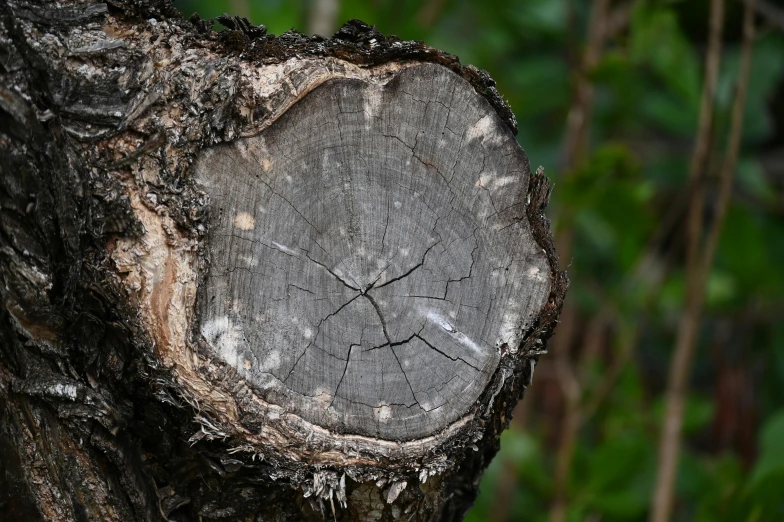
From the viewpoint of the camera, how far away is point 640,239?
94.7 inches

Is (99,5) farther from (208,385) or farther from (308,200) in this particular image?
(208,385)

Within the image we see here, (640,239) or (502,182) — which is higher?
(640,239)

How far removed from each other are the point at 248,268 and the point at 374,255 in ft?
0.53

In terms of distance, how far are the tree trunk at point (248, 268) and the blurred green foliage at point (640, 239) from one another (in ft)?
3.73

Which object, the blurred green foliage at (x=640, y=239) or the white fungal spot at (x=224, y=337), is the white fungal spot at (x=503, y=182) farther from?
the blurred green foliage at (x=640, y=239)

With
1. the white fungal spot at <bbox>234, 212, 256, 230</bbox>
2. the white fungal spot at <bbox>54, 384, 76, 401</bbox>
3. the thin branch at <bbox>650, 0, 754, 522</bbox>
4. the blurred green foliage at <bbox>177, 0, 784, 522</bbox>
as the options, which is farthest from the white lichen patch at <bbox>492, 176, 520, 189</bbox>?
the thin branch at <bbox>650, 0, 754, 522</bbox>

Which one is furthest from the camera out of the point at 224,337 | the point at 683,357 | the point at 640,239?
the point at 640,239

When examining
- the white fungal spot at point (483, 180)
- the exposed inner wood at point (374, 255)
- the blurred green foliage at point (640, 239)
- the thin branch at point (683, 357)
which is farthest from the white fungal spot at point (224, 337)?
the thin branch at point (683, 357)

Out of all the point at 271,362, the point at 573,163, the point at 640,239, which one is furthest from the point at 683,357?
the point at 271,362

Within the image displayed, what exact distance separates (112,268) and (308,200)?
247 millimetres

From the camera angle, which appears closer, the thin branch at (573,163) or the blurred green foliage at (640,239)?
the blurred green foliage at (640,239)

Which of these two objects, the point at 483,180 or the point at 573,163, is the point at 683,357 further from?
the point at 483,180

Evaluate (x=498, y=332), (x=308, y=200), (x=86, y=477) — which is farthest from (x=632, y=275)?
(x=86, y=477)

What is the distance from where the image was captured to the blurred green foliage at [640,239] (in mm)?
2219
